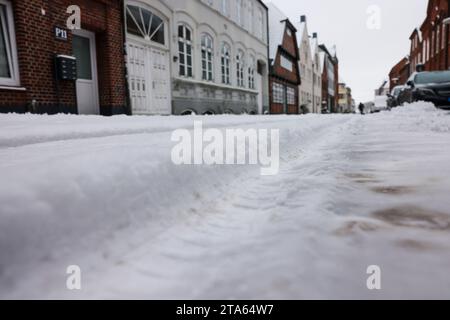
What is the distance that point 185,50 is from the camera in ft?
34.1

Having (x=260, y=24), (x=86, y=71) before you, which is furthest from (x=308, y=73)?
(x=86, y=71)

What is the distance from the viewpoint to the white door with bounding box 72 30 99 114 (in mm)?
7277

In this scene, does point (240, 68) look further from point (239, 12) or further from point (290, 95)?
point (290, 95)

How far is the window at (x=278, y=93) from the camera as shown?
64.5 feet

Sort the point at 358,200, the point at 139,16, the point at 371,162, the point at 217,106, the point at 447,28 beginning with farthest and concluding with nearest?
the point at 447,28, the point at 217,106, the point at 139,16, the point at 371,162, the point at 358,200

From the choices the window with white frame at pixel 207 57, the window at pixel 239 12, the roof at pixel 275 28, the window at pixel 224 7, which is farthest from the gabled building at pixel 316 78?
the window with white frame at pixel 207 57

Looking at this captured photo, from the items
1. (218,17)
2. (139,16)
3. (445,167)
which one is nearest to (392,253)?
(445,167)

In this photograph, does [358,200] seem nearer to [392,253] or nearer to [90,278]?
[392,253]

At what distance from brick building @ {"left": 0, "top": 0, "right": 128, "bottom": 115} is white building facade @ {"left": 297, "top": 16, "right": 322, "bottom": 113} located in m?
21.9

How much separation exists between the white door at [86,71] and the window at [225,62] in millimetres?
6418

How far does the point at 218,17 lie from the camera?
12367 mm

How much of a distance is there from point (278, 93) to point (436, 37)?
13033 mm
